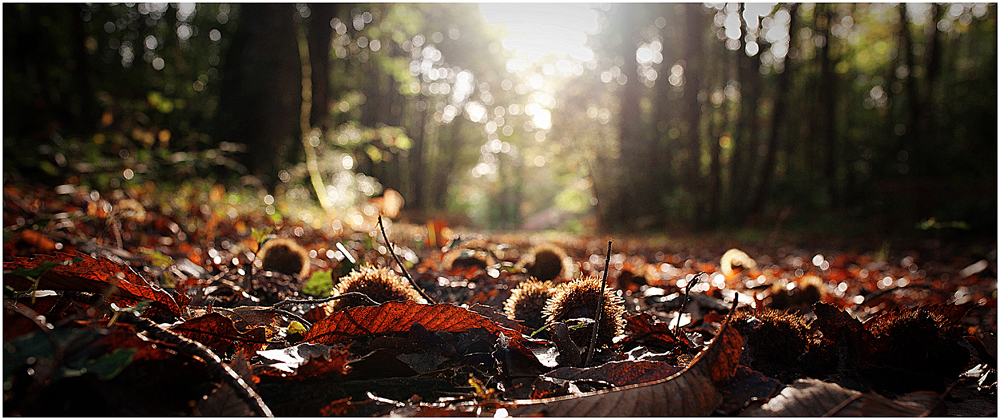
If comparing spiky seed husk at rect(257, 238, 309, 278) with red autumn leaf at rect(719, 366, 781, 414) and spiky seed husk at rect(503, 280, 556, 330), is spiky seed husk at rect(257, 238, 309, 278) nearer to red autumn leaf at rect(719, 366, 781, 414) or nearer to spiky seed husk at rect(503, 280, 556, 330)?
spiky seed husk at rect(503, 280, 556, 330)

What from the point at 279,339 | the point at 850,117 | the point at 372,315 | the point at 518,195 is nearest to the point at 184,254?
the point at 279,339

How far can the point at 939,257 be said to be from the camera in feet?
21.2

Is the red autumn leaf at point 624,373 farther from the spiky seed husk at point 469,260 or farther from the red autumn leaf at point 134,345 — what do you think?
the spiky seed husk at point 469,260

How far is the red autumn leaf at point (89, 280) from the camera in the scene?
1124 mm

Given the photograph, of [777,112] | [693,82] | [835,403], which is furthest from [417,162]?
[835,403]

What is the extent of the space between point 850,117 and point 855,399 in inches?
936

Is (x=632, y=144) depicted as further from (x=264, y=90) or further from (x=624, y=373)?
(x=624, y=373)

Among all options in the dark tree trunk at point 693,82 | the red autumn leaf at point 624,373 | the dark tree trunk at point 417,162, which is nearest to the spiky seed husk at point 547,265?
the red autumn leaf at point 624,373

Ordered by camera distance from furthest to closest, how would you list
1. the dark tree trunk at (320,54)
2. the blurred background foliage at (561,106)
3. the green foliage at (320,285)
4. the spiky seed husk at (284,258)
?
the dark tree trunk at (320,54) < the blurred background foliage at (561,106) < the spiky seed husk at (284,258) < the green foliage at (320,285)

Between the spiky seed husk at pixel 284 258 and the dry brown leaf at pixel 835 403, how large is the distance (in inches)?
73.5

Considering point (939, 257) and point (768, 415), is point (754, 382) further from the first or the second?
point (939, 257)

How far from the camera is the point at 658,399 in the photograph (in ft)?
3.02

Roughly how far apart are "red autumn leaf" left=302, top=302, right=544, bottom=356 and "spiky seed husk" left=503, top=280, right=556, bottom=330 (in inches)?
10.4

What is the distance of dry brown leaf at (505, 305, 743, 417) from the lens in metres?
0.90
